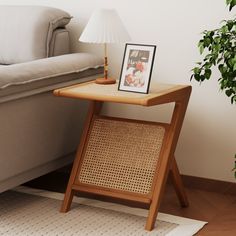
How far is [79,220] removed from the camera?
2.81 meters

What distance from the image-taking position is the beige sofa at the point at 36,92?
9.04 ft

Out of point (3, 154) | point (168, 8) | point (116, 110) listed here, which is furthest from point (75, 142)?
point (168, 8)

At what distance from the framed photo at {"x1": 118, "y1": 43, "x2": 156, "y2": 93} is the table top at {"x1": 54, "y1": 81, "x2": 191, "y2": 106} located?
0.13 ft

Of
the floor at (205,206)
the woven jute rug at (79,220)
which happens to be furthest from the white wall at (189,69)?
the woven jute rug at (79,220)

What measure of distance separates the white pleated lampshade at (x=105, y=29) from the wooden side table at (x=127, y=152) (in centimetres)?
22

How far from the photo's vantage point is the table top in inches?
103

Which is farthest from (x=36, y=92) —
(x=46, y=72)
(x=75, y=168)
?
(x=75, y=168)

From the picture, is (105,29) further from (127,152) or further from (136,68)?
(127,152)

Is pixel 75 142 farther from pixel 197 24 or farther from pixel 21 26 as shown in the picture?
pixel 197 24

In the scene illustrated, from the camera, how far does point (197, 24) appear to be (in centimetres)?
310

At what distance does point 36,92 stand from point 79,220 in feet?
2.03

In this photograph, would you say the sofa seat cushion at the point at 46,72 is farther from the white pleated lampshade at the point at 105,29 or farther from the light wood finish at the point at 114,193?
the light wood finish at the point at 114,193

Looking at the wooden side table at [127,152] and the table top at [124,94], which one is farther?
the wooden side table at [127,152]

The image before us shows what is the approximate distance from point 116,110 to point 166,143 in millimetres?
653
